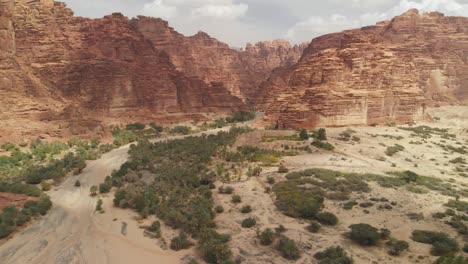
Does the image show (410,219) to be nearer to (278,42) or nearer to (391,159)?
(391,159)

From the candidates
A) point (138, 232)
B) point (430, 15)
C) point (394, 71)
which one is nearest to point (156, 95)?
point (394, 71)

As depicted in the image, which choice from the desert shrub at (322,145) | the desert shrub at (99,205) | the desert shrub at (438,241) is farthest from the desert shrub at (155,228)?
the desert shrub at (322,145)

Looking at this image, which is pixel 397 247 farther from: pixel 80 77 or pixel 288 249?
pixel 80 77

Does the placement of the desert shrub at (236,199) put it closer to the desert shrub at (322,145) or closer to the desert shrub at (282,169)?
the desert shrub at (282,169)

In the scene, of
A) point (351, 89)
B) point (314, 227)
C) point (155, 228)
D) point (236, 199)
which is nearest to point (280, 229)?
point (314, 227)

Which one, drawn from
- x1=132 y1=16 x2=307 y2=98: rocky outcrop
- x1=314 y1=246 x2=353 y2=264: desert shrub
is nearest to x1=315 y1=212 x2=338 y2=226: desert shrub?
x1=314 y1=246 x2=353 y2=264: desert shrub

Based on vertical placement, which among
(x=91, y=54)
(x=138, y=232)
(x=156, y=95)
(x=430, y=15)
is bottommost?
(x=138, y=232)
